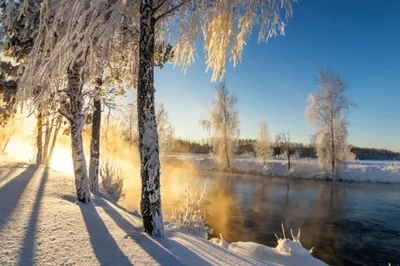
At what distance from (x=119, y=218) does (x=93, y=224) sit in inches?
35.7

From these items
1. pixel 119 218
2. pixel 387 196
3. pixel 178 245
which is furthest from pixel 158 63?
pixel 387 196

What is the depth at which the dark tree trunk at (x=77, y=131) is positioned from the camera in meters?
6.50

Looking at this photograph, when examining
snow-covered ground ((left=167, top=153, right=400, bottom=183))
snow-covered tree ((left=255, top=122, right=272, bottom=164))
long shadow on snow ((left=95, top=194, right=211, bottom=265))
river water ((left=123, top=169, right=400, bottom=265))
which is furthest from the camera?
snow-covered tree ((left=255, top=122, right=272, bottom=164))

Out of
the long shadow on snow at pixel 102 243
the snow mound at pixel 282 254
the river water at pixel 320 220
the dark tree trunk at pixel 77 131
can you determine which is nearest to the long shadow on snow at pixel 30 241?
the long shadow on snow at pixel 102 243

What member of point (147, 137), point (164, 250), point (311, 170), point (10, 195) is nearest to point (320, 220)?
point (164, 250)

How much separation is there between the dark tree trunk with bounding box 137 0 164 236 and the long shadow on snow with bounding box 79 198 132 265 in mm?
680

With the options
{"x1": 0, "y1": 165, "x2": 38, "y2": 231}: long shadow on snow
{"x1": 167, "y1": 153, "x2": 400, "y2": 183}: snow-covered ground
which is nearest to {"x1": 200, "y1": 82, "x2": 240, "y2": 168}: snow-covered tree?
{"x1": 167, "y1": 153, "x2": 400, "y2": 183}: snow-covered ground

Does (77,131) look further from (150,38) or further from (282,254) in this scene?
(282,254)

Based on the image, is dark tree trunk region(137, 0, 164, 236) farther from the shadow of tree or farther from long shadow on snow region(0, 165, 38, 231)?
long shadow on snow region(0, 165, 38, 231)

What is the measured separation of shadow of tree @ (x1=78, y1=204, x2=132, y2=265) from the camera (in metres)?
3.51

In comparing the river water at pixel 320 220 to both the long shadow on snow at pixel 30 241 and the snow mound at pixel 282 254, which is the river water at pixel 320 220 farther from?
the long shadow on snow at pixel 30 241

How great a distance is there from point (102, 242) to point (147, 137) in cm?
163

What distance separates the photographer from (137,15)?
534cm

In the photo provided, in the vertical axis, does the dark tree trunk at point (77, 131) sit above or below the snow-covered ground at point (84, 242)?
above
